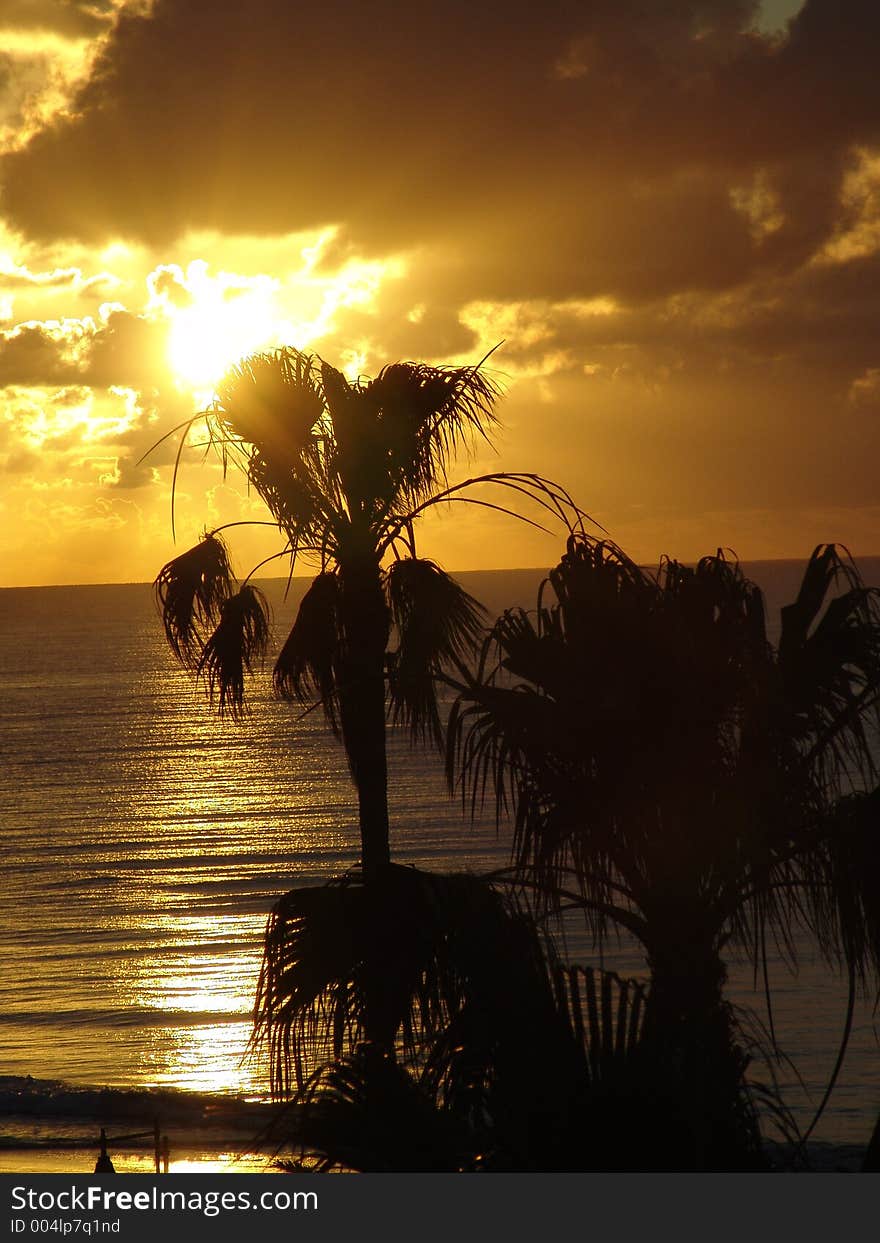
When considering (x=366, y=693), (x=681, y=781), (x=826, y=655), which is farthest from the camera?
(x=366, y=693)

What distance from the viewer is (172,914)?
5044cm

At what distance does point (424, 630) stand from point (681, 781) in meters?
2.72

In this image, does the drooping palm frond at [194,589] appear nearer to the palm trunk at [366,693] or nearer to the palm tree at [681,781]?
the palm trunk at [366,693]

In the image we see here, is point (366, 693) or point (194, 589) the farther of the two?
point (194, 589)

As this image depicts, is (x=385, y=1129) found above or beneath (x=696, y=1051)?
beneath

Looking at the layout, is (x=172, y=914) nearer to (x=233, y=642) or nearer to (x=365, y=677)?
(x=233, y=642)

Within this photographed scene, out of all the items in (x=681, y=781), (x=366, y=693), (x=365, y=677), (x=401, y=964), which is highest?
(x=365, y=677)

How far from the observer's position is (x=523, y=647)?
7.55 m

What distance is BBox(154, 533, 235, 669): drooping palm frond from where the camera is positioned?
998cm

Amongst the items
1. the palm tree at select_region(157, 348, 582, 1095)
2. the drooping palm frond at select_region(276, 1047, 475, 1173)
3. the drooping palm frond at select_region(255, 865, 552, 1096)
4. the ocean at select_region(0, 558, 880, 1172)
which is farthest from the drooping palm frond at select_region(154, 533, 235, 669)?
the ocean at select_region(0, 558, 880, 1172)

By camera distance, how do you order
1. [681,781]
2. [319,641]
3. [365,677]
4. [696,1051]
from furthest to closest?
1. [319,641]
2. [365,677]
3. [681,781]
4. [696,1051]

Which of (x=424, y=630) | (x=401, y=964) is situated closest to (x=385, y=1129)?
(x=401, y=964)

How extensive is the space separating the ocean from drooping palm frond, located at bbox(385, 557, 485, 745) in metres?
14.3

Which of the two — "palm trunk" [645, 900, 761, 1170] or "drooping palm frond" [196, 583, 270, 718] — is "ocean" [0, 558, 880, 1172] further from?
"palm trunk" [645, 900, 761, 1170]
